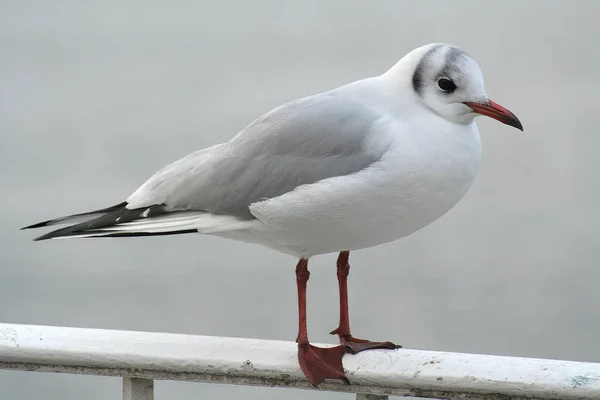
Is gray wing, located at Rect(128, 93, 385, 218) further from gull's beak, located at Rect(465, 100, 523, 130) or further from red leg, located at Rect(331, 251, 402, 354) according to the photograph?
red leg, located at Rect(331, 251, 402, 354)

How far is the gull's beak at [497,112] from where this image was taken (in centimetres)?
151

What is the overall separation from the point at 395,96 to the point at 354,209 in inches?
8.4

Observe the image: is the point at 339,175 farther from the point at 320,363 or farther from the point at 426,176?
the point at 320,363

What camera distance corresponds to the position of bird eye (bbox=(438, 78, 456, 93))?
4.99ft

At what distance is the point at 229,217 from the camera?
1600 millimetres

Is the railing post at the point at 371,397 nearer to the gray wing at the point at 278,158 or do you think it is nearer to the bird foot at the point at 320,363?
the bird foot at the point at 320,363

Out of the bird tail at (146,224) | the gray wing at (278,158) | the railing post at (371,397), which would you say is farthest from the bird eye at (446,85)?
the railing post at (371,397)

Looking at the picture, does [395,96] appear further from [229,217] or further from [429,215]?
[229,217]

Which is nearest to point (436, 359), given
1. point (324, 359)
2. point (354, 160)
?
point (324, 359)

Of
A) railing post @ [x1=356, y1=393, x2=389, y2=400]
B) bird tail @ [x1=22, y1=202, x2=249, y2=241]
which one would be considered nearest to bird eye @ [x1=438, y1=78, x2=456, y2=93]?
bird tail @ [x1=22, y1=202, x2=249, y2=241]

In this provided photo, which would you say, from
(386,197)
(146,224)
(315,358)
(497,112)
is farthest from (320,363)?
(497,112)

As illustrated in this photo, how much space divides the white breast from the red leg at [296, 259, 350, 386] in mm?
172

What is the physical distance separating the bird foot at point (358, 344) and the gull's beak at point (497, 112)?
0.43 metres

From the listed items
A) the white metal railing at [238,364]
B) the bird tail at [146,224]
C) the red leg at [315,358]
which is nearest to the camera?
the white metal railing at [238,364]
